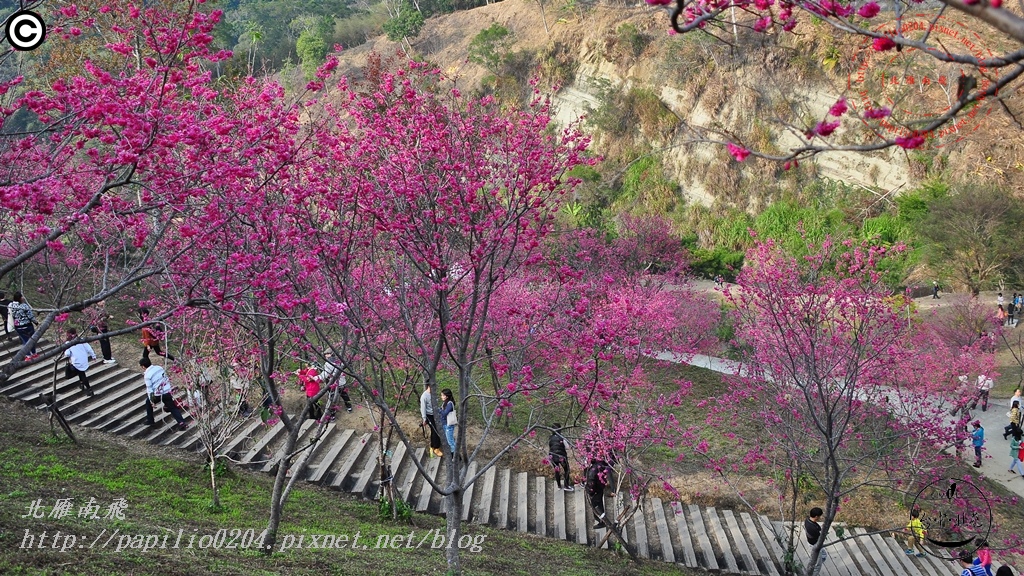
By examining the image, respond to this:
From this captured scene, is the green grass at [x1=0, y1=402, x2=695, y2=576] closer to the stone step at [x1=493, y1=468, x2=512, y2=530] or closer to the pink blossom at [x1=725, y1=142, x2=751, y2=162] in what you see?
the stone step at [x1=493, y1=468, x2=512, y2=530]

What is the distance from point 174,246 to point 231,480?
3.94 metres

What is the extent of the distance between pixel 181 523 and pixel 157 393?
400 cm

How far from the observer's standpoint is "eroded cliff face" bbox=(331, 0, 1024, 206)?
26766 mm

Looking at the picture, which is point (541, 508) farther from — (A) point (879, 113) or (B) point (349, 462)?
(A) point (879, 113)

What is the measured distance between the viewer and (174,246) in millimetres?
7043

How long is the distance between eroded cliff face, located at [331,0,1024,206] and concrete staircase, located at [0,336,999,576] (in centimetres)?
1830

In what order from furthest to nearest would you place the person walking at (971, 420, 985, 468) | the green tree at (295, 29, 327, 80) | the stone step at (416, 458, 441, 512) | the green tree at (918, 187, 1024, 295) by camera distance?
the green tree at (295, 29, 327, 80) → the green tree at (918, 187, 1024, 295) → the person walking at (971, 420, 985, 468) → the stone step at (416, 458, 441, 512)

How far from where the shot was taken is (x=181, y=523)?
295 inches

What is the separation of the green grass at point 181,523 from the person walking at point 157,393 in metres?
0.69

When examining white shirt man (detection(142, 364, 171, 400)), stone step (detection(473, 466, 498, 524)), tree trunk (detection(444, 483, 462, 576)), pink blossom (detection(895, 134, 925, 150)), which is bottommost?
stone step (detection(473, 466, 498, 524))

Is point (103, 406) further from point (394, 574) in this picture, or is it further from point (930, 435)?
point (930, 435)

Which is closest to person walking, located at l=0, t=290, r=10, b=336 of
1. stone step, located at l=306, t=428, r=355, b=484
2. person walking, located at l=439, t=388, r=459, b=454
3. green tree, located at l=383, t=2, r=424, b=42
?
stone step, located at l=306, t=428, r=355, b=484

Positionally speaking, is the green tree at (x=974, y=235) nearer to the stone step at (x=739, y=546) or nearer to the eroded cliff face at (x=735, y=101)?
the eroded cliff face at (x=735, y=101)

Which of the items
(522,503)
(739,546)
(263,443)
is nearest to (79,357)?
(263,443)
